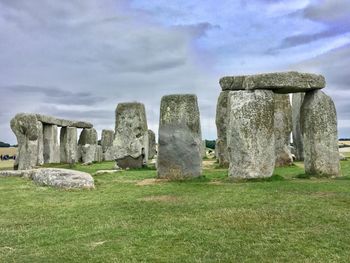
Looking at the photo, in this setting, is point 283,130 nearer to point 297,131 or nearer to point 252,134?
point 297,131

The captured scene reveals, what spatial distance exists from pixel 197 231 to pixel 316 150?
9.11 m

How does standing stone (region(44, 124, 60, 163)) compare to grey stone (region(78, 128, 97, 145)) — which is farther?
grey stone (region(78, 128, 97, 145))

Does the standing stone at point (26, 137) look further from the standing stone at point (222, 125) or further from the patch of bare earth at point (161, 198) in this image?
the patch of bare earth at point (161, 198)

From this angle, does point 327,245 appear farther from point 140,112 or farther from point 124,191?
point 140,112

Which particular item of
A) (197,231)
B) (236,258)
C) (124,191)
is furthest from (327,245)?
(124,191)

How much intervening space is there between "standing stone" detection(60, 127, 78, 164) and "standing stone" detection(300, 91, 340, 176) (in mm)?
20825

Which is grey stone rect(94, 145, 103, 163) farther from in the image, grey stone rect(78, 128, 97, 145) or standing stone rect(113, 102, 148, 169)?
standing stone rect(113, 102, 148, 169)

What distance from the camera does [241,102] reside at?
53.1ft

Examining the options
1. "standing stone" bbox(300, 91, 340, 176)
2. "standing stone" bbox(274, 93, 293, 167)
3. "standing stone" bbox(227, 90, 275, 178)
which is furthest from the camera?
"standing stone" bbox(274, 93, 293, 167)

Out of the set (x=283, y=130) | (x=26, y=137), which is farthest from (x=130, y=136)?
(x=283, y=130)

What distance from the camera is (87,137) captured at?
37.0m

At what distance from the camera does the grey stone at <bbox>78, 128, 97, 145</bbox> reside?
36.8 m

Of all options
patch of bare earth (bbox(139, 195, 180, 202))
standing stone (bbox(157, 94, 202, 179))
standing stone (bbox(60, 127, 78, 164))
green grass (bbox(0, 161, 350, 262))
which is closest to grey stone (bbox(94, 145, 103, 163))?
standing stone (bbox(60, 127, 78, 164))

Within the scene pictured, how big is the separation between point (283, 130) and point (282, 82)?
26.9 feet
